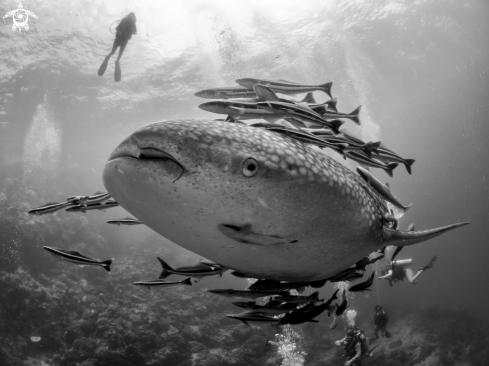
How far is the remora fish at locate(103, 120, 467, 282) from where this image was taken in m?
1.50

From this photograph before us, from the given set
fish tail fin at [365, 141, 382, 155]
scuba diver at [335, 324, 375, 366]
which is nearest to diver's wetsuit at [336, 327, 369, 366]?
scuba diver at [335, 324, 375, 366]

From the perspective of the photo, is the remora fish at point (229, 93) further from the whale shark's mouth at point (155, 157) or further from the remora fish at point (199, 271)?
the remora fish at point (199, 271)

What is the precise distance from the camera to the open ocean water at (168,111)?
1236 cm

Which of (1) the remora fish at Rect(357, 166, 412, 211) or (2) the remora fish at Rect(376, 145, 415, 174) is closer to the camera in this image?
(1) the remora fish at Rect(357, 166, 412, 211)

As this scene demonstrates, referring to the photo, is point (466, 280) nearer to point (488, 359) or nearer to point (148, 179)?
point (488, 359)

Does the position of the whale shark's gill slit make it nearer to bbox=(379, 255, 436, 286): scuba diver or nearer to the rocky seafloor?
bbox=(379, 255, 436, 286): scuba diver

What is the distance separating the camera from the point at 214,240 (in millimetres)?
1768

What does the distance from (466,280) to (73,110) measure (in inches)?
3944

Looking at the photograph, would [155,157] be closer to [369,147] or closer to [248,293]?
[248,293]

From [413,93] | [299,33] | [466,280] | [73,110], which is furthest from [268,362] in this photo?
[466,280]

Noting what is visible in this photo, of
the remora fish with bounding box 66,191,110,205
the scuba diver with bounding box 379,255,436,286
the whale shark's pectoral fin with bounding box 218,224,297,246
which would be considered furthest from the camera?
the scuba diver with bounding box 379,255,436,286

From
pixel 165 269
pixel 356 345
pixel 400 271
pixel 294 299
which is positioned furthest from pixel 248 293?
pixel 356 345

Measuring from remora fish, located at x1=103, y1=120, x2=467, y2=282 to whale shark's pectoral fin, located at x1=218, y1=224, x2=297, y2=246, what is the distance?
3 cm

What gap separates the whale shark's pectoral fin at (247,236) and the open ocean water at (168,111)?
25.1 feet
